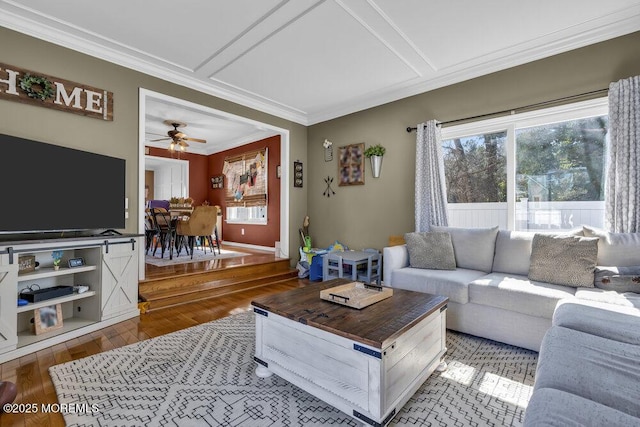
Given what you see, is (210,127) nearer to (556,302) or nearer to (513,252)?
(513,252)

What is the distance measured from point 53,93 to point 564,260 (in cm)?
472

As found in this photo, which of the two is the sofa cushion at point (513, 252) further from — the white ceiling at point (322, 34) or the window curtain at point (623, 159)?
the white ceiling at point (322, 34)

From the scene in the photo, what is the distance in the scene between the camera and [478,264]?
10.1 ft

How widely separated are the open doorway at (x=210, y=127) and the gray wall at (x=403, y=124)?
0.51m

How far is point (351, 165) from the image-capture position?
4820mm

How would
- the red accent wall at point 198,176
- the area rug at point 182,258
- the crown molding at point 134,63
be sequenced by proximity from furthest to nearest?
the red accent wall at point 198,176, the area rug at point 182,258, the crown molding at point 134,63

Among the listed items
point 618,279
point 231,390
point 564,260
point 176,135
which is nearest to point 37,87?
point 176,135

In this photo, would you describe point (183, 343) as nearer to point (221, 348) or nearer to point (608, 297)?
point (221, 348)

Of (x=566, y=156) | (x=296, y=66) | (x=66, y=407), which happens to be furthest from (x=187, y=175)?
(x=566, y=156)

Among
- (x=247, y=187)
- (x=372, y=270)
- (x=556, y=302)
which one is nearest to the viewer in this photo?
(x=556, y=302)

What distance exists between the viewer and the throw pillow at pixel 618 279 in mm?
2152

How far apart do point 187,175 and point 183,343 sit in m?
5.99

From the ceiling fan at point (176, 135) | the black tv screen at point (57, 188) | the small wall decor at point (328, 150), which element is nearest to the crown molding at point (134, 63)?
the small wall decor at point (328, 150)

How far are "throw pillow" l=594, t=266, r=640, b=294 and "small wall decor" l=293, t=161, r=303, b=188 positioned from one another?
403 centimetres
